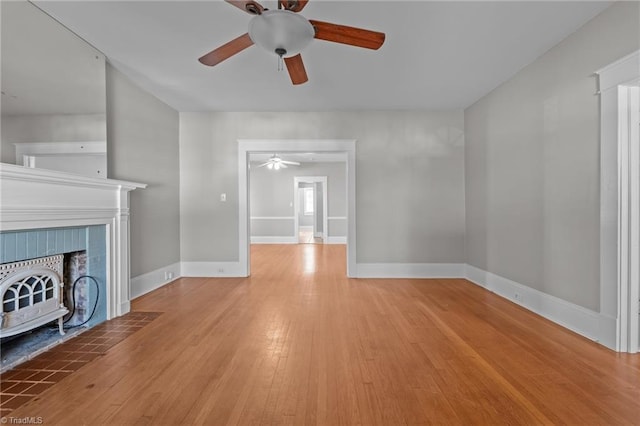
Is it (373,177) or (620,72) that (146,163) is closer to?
(373,177)

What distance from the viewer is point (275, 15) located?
162 cm

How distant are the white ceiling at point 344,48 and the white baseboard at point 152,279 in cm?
240

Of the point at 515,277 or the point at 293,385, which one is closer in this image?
the point at 293,385

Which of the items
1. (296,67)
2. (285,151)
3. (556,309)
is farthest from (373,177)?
(556,309)

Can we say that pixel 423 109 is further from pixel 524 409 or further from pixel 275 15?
pixel 524 409

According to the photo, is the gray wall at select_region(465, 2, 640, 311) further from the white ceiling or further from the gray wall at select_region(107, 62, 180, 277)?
the gray wall at select_region(107, 62, 180, 277)

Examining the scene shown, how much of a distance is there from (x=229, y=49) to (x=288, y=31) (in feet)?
1.91

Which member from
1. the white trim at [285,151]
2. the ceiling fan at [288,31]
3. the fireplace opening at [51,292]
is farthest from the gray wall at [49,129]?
the white trim at [285,151]

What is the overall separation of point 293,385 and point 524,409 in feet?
4.22

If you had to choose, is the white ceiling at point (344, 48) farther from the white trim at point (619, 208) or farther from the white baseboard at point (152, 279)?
the white baseboard at point (152, 279)

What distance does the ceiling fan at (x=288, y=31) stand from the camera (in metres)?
1.62

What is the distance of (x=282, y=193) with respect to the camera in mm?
8969

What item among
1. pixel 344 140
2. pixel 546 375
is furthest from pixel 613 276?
pixel 344 140

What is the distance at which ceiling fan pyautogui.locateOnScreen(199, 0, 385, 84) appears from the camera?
162 cm
